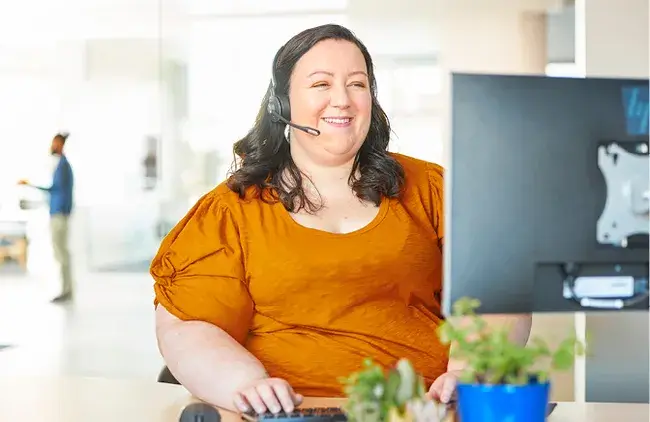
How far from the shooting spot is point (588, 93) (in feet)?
3.75

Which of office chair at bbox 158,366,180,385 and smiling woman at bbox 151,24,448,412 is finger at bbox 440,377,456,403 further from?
office chair at bbox 158,366,180,385

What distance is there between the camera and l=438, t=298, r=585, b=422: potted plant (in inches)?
42.1

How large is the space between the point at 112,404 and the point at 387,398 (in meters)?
0.71

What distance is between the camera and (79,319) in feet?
19.1

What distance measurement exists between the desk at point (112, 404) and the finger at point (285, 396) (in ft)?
0.27

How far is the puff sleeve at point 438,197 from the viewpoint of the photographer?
74.0 inches

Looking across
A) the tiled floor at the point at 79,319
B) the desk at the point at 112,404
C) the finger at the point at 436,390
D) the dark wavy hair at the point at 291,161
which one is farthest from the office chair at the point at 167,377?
the tiled floor at the point at 79,319

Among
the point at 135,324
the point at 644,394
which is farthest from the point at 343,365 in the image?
the point at 135,324

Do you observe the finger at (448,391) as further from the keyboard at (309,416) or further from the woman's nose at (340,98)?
the woman's nose at (340,98)

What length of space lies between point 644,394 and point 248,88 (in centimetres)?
261

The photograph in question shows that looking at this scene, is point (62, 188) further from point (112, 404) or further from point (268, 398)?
point (268, 398)

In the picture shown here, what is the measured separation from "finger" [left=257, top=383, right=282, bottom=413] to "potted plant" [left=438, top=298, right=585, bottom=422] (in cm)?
38

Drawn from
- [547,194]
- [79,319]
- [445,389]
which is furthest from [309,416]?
[79,319]

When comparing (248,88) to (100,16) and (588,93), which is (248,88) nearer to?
(100,16)
